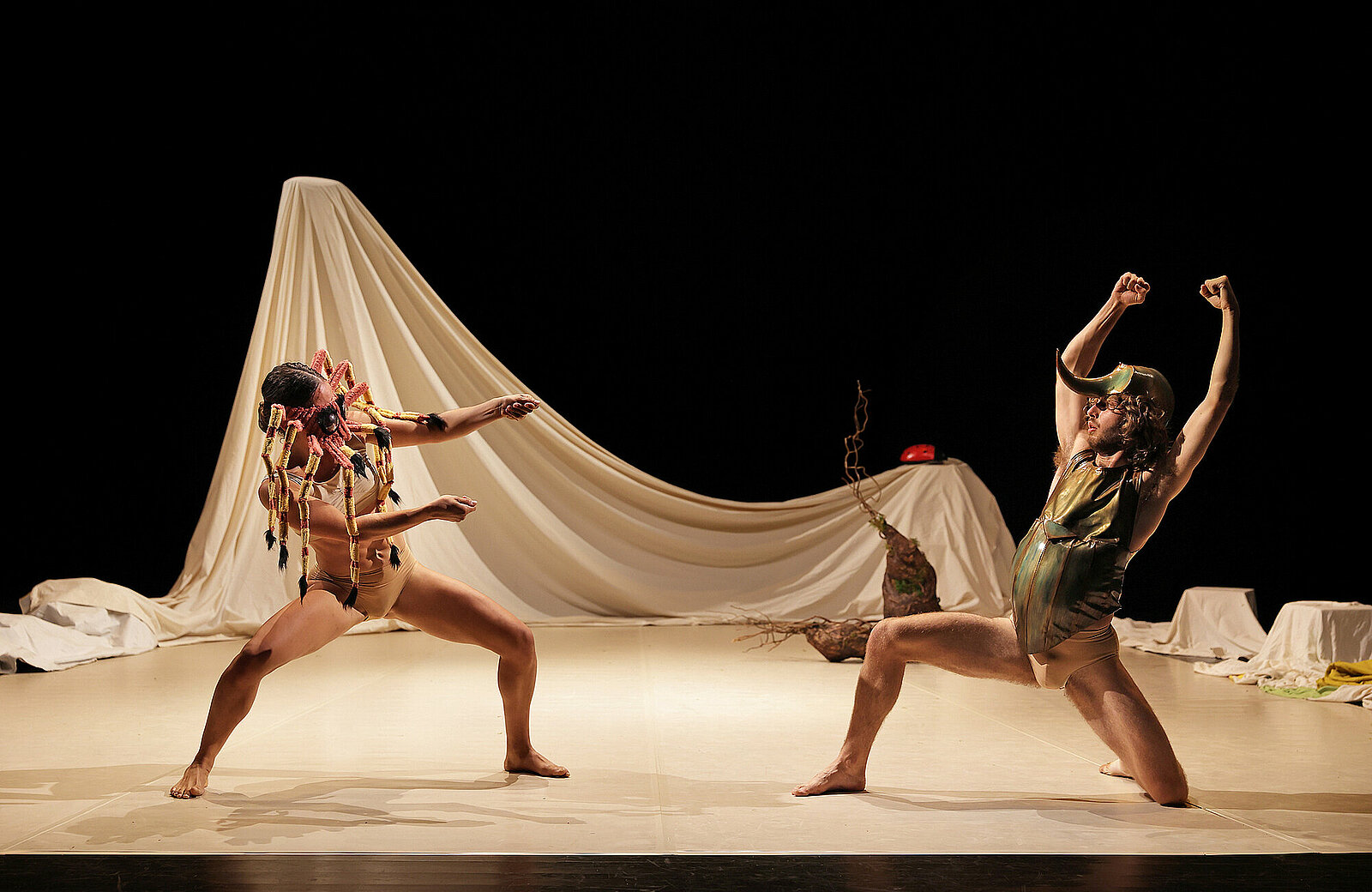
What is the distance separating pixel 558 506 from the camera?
7.09m

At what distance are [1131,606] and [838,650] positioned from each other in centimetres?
275

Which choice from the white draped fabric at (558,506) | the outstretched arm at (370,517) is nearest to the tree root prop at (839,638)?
the white draped fabric at (558,506)

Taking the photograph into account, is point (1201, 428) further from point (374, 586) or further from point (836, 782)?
point (374, 586)

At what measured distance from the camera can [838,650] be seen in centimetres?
527

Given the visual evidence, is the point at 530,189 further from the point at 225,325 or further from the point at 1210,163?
the point at 1210,163

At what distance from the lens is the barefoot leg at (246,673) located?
8.57 ft

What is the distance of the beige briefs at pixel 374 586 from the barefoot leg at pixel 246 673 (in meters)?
0.10

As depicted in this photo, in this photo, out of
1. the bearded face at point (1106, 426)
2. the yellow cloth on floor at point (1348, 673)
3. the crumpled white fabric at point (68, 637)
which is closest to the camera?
the bearded face at point (1106, 426)

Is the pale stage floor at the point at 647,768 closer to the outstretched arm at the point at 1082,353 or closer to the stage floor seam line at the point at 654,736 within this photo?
the stage floor seam line at the point at 654,736

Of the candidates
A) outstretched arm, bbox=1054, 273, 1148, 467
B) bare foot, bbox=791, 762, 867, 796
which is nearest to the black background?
outstretched arm, bbox=1054, 273, 1148, 467

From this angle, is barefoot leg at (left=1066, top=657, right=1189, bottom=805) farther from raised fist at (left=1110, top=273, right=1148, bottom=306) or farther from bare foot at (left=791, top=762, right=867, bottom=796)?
raised fist at (left=1110, top=273, right=1148, bottom=306)

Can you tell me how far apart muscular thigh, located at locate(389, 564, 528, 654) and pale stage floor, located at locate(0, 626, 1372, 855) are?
0.35 metres

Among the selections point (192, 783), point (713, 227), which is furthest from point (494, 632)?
point (713, 227)

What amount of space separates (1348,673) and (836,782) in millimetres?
2811
